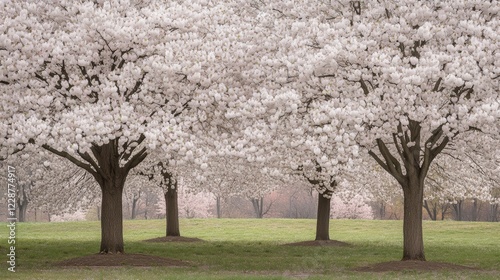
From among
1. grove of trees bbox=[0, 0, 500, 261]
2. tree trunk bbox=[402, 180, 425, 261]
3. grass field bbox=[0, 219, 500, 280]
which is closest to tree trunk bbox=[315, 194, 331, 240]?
grass field bbox=[0, 219, 500, 280]

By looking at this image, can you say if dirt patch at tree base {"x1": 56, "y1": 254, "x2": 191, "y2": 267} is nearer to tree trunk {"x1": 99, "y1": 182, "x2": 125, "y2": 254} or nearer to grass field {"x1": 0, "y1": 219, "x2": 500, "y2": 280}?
grass field {"x1": 0, "y1": 219, "x2": 500, "y2": 280}

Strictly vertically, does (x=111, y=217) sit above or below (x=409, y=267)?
above

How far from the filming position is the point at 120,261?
2319 centimetres

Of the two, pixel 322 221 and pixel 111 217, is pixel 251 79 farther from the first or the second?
pixel 322 221

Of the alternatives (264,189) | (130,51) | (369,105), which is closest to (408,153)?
(369,105)

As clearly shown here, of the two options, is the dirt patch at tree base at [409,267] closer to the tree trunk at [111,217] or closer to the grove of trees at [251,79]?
the grove of trees at [251,79]

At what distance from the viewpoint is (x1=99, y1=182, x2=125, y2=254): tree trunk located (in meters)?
24.7

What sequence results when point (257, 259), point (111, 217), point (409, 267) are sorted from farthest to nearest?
point (257, 259) < point (111, 217) < point (409, 267)

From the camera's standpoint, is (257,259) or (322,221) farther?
(322,221)

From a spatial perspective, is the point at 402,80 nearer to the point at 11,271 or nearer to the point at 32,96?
the point at 32,96

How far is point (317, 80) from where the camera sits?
67.3ft

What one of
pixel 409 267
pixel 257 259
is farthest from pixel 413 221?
pixel 257 259

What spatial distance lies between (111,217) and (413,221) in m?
11.0

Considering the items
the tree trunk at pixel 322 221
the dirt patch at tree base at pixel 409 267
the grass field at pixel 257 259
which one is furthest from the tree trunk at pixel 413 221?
the tree trunk at pixel 322 221
